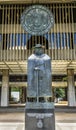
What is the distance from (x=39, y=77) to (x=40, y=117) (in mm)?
1223

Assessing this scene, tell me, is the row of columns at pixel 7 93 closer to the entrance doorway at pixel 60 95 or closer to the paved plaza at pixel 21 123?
the paved plaza at pixel 21 123

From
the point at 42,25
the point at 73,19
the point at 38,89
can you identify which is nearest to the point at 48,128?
the point at 38,89

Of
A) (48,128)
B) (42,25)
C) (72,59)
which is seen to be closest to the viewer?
(48,128)

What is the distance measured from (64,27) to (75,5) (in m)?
2.43

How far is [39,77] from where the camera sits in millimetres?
8172

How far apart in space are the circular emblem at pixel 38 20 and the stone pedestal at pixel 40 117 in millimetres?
2973

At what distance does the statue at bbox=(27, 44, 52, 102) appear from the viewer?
8109mm

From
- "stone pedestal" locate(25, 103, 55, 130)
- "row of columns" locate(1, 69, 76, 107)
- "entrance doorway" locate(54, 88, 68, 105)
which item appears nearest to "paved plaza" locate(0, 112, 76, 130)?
"stone pedestal" locate(25, 103, 55, 130)

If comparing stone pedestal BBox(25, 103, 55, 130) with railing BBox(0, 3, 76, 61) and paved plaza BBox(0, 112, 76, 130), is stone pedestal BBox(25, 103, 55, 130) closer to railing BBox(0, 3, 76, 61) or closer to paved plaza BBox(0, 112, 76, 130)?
paved plaza BBox(0, 112, 76, 130)

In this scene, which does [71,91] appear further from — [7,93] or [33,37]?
[33,37]

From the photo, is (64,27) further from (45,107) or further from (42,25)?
(45,107)

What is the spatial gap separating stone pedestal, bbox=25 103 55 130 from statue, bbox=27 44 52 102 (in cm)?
37

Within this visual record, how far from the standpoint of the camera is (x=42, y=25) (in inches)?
376

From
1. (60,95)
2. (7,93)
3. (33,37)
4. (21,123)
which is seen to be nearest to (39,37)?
(33,37)
